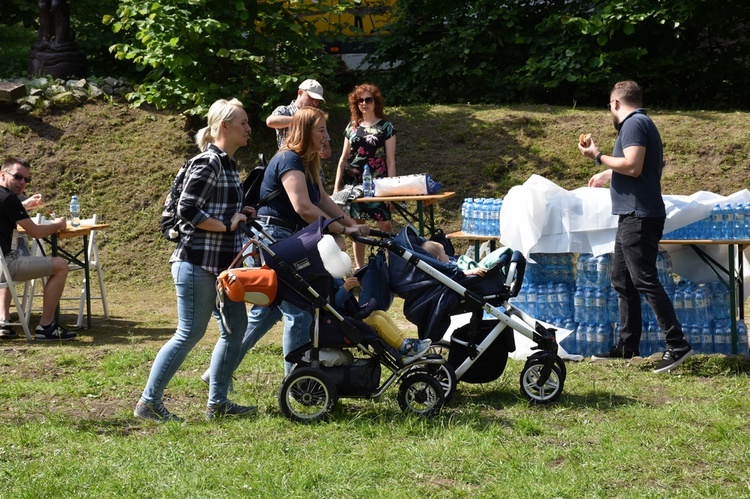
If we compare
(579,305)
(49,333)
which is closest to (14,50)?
(49,333)

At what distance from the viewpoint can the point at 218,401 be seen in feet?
18.3

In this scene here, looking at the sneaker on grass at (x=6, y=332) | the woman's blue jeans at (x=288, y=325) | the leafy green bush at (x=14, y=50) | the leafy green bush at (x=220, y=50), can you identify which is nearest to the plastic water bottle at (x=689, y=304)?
the woman's blue jeans at (x=288, y=325)

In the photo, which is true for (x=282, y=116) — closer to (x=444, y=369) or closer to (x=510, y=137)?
(x=444, y=369)

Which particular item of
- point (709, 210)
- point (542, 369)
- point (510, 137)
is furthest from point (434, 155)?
point (542, 369)

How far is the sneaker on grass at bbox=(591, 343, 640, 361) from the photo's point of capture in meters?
7.07

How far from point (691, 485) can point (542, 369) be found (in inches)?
61.5

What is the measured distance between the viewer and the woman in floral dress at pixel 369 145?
9562mm

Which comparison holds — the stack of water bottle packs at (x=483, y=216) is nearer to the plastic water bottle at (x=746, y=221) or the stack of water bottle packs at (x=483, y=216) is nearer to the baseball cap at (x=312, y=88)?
the baseball cap at (x=312, y=88)

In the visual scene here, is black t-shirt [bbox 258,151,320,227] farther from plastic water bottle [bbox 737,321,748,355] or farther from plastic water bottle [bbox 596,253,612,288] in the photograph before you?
plastic water bottle [bbox 737,321,748,355]

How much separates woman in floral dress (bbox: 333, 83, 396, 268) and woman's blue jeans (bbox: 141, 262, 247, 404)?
412cm

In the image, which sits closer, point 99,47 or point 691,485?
point 691,485

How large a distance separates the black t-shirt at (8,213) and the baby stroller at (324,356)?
139 inches

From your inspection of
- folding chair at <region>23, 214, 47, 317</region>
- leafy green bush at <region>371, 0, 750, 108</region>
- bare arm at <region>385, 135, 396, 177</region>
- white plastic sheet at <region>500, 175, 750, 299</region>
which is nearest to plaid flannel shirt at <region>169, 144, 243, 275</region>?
white plastic sheet at <region>500, 175, 750, 299</region>

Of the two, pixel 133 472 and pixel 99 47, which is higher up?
pixel 99 47
